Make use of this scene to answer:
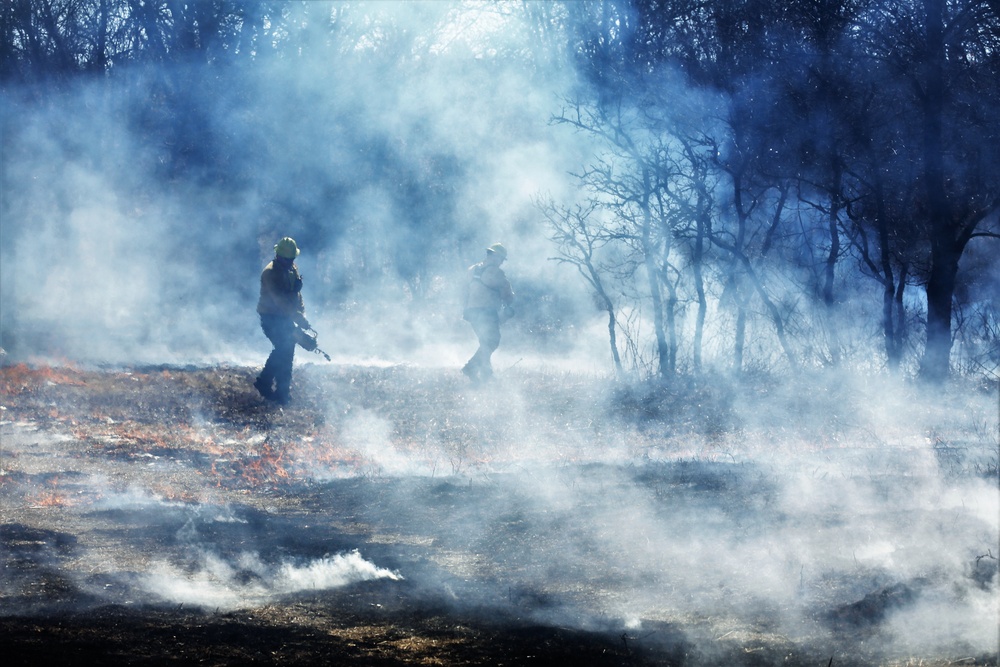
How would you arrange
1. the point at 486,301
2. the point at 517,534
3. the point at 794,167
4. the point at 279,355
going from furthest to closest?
the point at 486,301, the point at 794,167, the point at 279,355, the point at 517,534

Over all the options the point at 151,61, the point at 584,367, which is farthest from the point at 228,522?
the point at 151,61

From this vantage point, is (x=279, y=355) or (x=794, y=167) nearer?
(x=279, y=355)

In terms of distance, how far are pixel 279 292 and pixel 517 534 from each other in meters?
5.78

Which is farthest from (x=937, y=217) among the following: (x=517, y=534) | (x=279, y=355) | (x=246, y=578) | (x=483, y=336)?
(x=246, y=578)

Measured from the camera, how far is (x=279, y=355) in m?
10.8

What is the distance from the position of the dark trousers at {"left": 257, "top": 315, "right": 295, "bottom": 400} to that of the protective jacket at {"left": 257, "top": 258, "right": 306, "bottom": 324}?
0.27 feet

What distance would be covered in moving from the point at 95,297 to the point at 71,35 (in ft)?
17.3

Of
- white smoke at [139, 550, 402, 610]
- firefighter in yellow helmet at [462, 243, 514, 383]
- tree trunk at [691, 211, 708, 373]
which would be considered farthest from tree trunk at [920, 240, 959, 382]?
white smoke at [139, 550, 402, 610]

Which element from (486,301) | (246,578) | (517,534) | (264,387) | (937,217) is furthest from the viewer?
(486,301)

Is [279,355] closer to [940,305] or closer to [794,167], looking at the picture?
[794,167]

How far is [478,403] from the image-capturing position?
10.8 m

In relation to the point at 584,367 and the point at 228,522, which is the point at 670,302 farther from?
the point at 228,522

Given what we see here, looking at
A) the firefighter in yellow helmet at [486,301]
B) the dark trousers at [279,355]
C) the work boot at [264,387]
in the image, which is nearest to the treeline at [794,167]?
the firefighter in yellow helmet at [486,301]

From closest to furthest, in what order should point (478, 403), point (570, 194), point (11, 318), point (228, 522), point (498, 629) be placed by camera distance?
point (498, 629), point (228, 522), point (478, 403), point (570, 194), point (11, 318)
